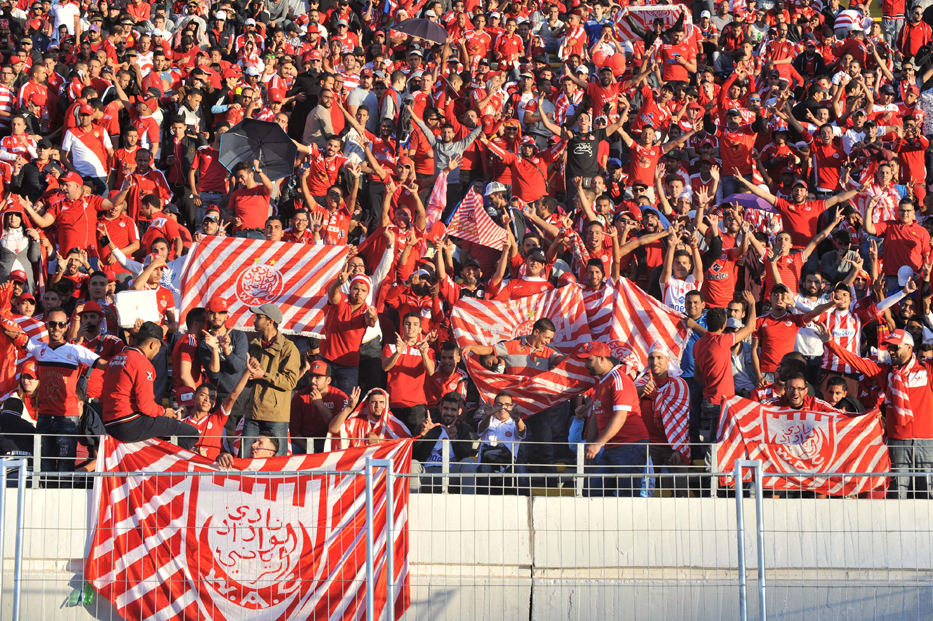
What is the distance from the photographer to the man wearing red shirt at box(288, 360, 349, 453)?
1009cm

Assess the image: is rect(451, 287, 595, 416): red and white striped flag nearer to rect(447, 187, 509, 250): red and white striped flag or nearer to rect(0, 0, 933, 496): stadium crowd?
rect(0, 0, 933, 496): stadium crowd

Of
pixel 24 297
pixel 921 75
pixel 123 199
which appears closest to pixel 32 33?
pixel 123 199

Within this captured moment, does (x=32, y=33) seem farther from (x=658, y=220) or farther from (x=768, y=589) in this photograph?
(x=768, y=589)

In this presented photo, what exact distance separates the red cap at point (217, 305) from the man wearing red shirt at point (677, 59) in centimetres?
843

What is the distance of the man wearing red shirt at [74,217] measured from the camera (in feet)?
43.3

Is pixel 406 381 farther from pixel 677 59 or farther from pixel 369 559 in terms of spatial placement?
pixel 677 59

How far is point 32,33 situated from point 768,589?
1472 cm

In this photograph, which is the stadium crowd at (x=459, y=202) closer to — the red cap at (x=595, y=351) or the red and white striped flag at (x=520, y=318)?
the red cap at (x=595, y=351)

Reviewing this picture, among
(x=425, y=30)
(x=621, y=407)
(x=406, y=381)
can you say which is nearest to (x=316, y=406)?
(x=406, y=381)

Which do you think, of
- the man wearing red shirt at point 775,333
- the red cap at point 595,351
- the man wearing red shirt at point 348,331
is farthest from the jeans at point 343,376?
the man wearing red shirt at point 775,333

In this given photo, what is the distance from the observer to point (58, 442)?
9.23 m

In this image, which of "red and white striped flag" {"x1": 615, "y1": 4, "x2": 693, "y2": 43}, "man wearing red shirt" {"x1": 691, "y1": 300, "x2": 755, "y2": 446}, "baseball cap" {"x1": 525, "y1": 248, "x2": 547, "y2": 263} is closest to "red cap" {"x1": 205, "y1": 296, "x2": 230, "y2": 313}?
"baseball cap" {"x1": 525, "y1": 248, "x2": 547, "y2": 263}

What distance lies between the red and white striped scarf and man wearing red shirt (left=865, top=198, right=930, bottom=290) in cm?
316

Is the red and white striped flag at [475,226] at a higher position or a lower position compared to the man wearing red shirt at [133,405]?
higher
